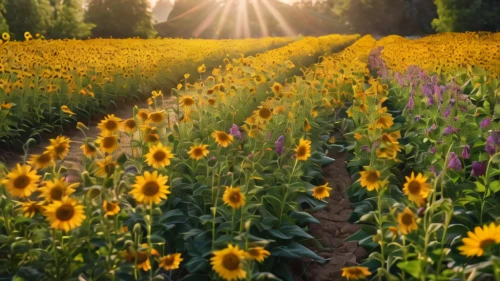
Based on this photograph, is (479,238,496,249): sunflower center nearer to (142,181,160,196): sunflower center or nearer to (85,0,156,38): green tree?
(142,181,160,196): sunflower center

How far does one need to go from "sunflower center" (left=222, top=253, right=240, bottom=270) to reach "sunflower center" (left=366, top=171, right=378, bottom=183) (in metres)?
0.89

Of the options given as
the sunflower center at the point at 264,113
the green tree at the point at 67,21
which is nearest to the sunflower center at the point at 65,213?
the sunflower center at the point at 264,113

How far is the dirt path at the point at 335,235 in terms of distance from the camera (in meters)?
3.27

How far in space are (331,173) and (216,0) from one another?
4059cm

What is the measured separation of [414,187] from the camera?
2.23m

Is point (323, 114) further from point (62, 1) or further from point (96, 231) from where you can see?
point (62, 1)

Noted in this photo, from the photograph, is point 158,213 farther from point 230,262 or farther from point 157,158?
point 230,262

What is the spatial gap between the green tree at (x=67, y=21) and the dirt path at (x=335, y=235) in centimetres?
1824

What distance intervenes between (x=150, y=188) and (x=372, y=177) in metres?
1.07

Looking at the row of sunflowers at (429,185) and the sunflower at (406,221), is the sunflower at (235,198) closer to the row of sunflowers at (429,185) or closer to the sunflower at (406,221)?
the row of sunflowers at (429,185)

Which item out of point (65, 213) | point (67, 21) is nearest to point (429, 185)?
point (65, 213)

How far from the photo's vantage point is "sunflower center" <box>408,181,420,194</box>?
2.22 meters

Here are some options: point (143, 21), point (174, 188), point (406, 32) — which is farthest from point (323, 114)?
point (406, 32)

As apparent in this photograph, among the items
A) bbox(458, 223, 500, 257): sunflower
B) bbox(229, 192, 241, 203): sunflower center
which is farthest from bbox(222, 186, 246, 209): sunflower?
bbox(458, 223, 500, 257): sunflower
